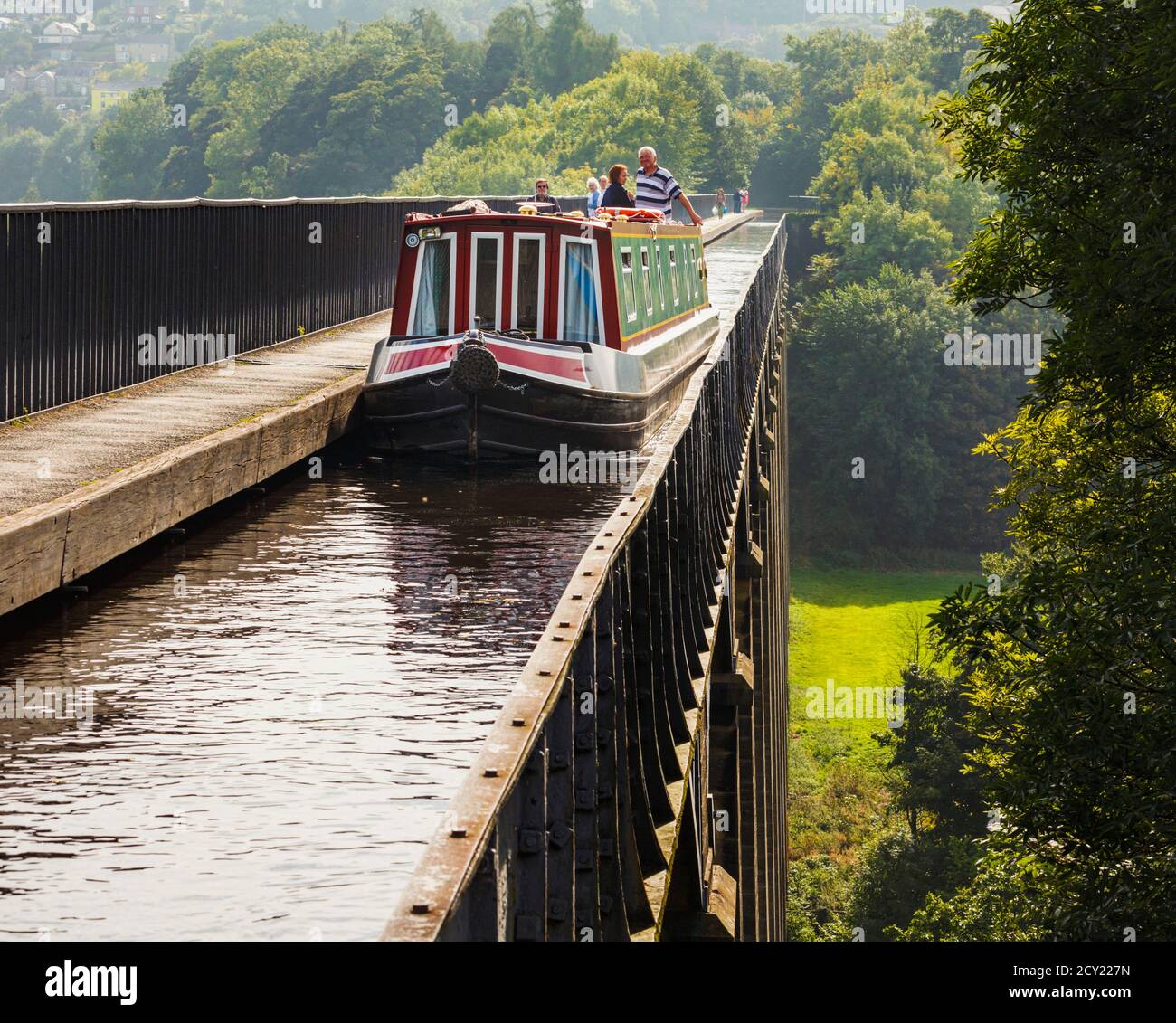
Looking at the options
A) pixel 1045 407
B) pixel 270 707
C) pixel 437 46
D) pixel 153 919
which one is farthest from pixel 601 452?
pixel 437 46

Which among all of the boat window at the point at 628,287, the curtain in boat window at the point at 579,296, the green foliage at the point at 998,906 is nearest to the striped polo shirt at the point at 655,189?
the boat window at the point at 628,287

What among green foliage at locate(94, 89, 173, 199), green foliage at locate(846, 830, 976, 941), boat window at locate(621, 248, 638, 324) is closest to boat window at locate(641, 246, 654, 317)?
boat window at locate(621, 248, 638, 324)

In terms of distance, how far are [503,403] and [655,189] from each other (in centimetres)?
567

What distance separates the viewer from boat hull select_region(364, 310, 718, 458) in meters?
12.2

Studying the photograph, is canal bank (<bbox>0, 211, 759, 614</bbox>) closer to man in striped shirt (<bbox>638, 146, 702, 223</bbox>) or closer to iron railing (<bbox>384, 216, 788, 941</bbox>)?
iron railing (<bbox>384, 216, 788, 941</bbox>)

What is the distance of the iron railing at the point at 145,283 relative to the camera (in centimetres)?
1057

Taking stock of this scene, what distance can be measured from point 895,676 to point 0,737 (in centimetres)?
4513

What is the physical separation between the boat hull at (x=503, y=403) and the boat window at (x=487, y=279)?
0.58 metres

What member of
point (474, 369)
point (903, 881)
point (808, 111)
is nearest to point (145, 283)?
point (474, 369)

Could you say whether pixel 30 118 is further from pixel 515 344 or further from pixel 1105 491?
pixel 1105 491

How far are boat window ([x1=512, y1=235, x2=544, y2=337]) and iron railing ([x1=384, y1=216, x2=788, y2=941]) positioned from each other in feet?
5.69

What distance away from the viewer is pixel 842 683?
162ft

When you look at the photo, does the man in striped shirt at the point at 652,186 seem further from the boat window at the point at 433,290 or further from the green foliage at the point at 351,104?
the green foliage at the point at 351,104

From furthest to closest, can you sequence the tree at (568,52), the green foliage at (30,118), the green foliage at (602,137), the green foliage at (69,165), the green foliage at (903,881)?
1. the green foliage at (30,118)
2. the green foliage at (69,165)
3. the tree at (568,52)
4. the green foliage at (602,137)
5. the green foliage at (903,881)
